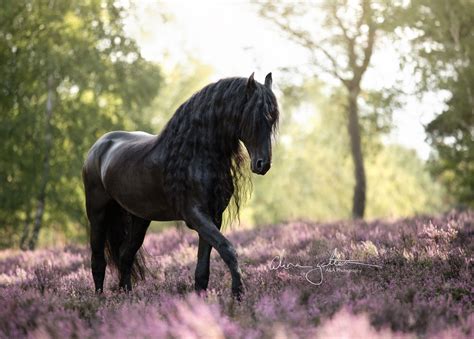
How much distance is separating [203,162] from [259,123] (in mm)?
778

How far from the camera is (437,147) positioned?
65.6ft

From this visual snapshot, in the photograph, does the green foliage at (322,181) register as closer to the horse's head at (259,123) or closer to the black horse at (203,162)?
the black horse at (203,162)

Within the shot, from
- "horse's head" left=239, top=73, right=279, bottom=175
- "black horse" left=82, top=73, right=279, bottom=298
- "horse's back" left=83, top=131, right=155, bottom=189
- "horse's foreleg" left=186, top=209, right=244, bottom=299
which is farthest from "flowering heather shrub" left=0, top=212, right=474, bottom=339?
"horse's back" left=83, top=131, right=155, bottom=189

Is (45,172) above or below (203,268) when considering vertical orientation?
below

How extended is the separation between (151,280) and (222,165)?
2.52 metres

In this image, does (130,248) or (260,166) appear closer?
(260,166)

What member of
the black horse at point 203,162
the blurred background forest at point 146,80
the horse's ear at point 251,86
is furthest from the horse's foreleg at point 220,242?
the blurred background forest at point 146,80

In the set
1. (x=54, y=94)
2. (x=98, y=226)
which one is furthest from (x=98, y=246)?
(x=54, y=94)

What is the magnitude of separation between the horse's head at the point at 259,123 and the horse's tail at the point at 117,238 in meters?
2.79

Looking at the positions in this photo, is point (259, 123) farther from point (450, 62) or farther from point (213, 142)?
point (450, 62)

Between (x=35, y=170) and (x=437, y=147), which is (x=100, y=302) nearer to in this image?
(x=35, y=170)

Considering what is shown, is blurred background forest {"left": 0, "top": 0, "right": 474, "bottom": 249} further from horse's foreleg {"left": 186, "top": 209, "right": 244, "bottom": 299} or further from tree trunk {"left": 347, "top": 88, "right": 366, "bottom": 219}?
horse's foreleg {"left": 186, "top": 209, "right": 244, "bottom": 299}

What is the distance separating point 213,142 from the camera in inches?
241

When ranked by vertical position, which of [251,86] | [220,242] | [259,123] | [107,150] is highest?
[251,86]
